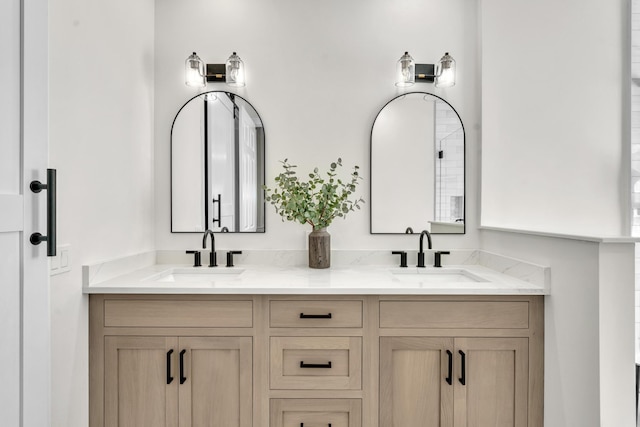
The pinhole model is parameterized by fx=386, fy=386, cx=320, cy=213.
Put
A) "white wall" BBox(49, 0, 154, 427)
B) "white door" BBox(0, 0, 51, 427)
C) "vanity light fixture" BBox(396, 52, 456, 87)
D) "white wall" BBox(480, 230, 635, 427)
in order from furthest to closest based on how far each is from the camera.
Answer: "vanity light fixture" BBox(396, 52, 456, 87) < "white wall" BBox(49, 0, 154, 427) < "white wall" BBox(480, 230, 635, 427) < "white door" BBox(0, 0, 51, 427)

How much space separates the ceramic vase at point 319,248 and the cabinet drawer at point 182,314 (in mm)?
565

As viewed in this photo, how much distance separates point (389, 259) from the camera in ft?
7.39

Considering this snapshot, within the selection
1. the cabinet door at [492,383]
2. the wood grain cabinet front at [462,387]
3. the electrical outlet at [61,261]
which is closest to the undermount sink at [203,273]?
the electrical outlet at [61,261]

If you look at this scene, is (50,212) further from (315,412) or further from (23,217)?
(315,412)

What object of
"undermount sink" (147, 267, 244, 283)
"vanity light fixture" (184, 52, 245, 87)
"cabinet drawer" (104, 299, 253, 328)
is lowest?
"cabinet drawer" (104, 299, 253, 328)

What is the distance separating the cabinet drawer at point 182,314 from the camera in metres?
1.62

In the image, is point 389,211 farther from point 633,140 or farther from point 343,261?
point 633,140

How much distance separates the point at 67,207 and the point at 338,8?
178cm

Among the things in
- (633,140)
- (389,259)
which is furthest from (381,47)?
(633,140)

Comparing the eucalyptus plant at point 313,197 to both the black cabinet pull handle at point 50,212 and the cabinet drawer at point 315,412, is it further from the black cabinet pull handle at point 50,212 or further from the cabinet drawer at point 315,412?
the black cabinet pull handle at point 50,212

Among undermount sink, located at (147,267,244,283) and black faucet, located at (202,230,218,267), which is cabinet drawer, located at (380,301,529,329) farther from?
black faucet, located at (202,230,218,267)

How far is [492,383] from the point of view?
5.28ft

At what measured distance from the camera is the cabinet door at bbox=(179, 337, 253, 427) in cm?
161

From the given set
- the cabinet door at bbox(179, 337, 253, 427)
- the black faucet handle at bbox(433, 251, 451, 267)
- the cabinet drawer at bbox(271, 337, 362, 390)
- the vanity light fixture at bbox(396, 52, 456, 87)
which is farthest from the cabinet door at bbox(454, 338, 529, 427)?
the vanity light fixture at bbox(396, 52, 456, 87)
